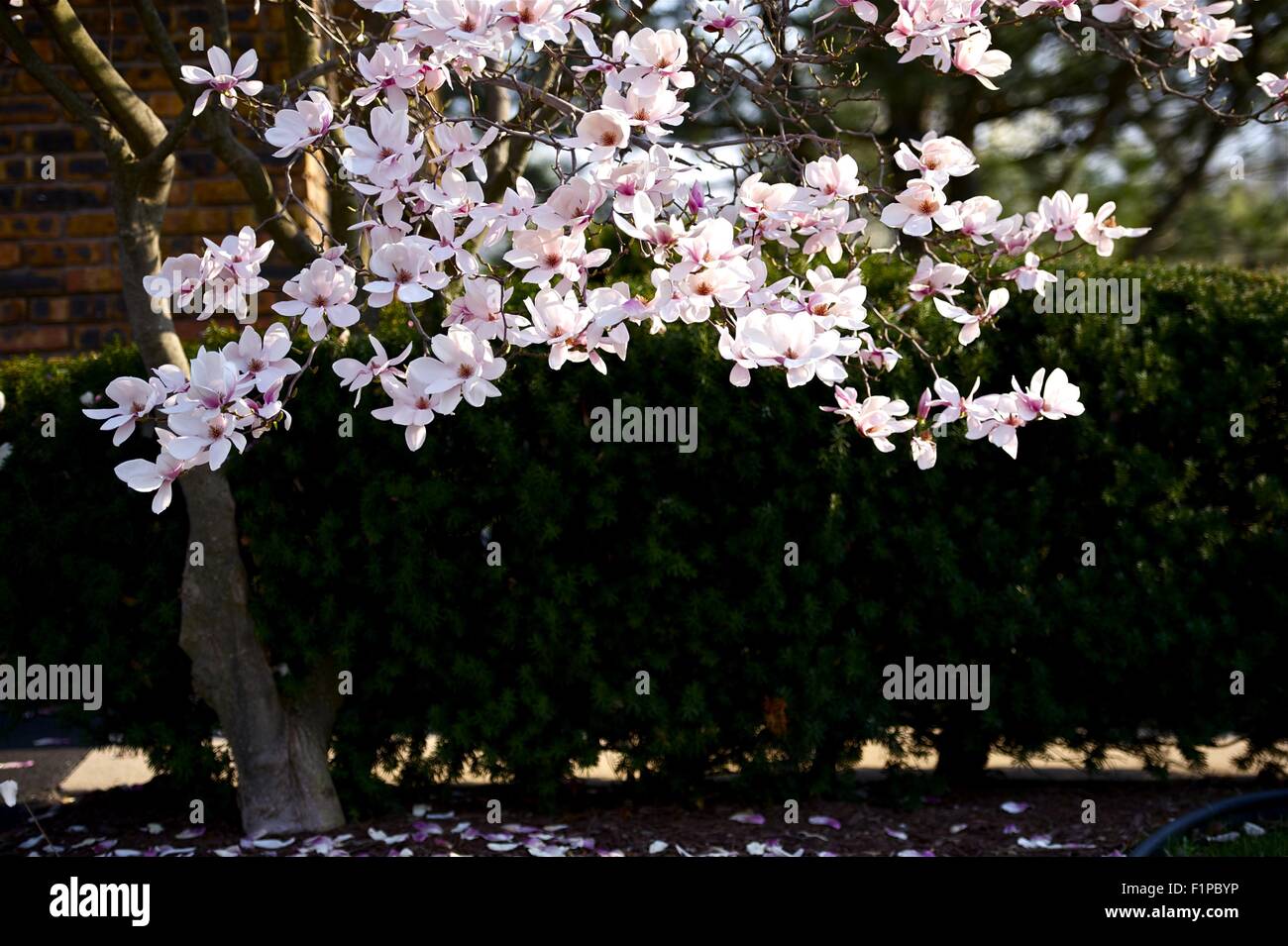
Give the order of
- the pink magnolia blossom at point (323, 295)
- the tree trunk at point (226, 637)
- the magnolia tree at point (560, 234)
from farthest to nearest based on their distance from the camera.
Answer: the tree trunk at point (226, 637)
the pink magnolia blossom at point (323, 295)
the magnolia tree at point (560, 234)

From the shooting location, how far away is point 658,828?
394 cm

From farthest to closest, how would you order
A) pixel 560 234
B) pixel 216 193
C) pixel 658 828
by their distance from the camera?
pixel 216 193 < pixel 658 828 < pixel 560 234

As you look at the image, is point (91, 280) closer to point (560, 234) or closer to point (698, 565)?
point (698, 565)

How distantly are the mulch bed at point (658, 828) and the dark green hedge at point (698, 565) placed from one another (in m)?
0.18

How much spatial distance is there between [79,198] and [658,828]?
412 centimetres

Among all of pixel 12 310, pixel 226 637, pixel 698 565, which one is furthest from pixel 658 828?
pixel 12 310

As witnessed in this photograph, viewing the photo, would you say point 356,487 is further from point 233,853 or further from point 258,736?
point 233,853

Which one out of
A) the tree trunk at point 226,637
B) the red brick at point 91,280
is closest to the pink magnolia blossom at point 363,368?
the tree trunk at point 226,637

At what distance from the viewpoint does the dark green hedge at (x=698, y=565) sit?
3.89 meters

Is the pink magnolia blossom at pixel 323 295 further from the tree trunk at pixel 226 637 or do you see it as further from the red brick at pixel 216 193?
the red brick at pixel 216 193

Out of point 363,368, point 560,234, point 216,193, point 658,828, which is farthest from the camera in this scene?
point 216,193

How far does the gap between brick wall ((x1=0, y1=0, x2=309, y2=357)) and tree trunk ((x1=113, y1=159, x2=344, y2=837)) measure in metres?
1.93

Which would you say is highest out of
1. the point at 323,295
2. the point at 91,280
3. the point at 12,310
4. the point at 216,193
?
the point at 216,193

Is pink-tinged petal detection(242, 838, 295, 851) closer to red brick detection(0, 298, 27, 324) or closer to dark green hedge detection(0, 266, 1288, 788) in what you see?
dark green hedge detection(0, 266, 1288, 788)
